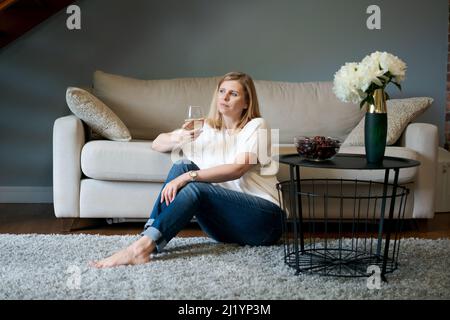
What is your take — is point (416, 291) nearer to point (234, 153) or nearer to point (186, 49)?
point (234, 153)

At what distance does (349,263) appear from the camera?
256 cm

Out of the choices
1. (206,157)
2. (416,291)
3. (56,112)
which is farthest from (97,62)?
(416,291)

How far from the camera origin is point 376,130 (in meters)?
2.51

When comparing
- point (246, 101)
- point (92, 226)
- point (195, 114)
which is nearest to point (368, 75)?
point (246, 101)

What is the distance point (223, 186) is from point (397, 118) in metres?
1.25

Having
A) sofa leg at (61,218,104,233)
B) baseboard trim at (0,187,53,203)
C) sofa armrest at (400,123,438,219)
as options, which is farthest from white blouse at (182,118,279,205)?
baseboard trim at (0,187,53,203)

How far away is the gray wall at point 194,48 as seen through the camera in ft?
13.8

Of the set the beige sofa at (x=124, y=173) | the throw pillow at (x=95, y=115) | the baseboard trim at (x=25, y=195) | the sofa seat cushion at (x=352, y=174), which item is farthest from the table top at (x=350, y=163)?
the baseboard trim at (x=25, y=195)

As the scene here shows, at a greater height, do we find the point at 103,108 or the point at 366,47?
the point at 366,47

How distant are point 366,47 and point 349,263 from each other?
7.22 ft

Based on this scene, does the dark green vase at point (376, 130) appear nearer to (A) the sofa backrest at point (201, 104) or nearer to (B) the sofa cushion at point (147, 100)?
(A) the sofa backrest at point (201, 104)

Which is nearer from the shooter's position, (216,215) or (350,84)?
(350,84)

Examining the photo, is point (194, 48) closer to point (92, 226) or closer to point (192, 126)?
point (92, 226)

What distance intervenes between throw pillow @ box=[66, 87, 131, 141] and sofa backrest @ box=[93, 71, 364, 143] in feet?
1.41
